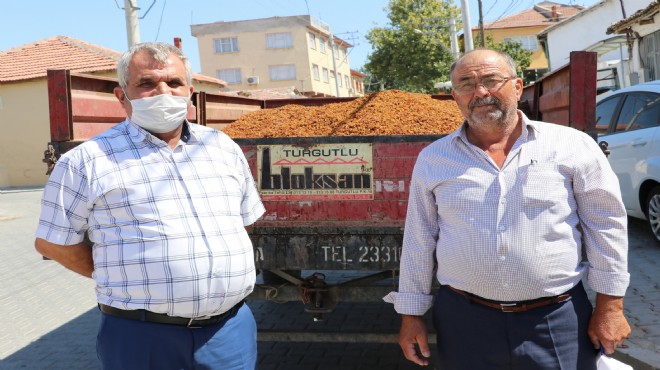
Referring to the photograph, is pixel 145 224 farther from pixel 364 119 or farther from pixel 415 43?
pixel 415 43

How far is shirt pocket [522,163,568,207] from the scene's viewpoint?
7.56 feet

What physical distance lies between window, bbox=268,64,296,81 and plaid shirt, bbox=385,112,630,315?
2081 inches

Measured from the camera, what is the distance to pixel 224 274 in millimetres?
2434

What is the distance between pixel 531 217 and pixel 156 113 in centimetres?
143

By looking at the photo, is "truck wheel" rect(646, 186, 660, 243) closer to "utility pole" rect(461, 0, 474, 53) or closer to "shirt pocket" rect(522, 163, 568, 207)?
"shirt pocket" rect(522, 163, 568, 207)

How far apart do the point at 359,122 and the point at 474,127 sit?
1.57 m

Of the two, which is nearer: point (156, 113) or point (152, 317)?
point (152, 317)

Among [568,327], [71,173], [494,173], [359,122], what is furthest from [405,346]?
[359,122]

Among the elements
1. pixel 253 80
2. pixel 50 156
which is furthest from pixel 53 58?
pixel 253 80

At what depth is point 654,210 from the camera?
23.6ft

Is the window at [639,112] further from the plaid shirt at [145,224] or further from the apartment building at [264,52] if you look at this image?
the apartment building at [264,52]

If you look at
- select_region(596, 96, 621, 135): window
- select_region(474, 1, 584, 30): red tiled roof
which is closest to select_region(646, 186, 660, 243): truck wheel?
select_region(596, 96, 621, 135): window

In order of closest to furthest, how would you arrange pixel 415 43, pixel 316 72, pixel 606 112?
pixel 606 112
pixel 415 43
pixel 316 72

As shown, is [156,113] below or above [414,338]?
above
